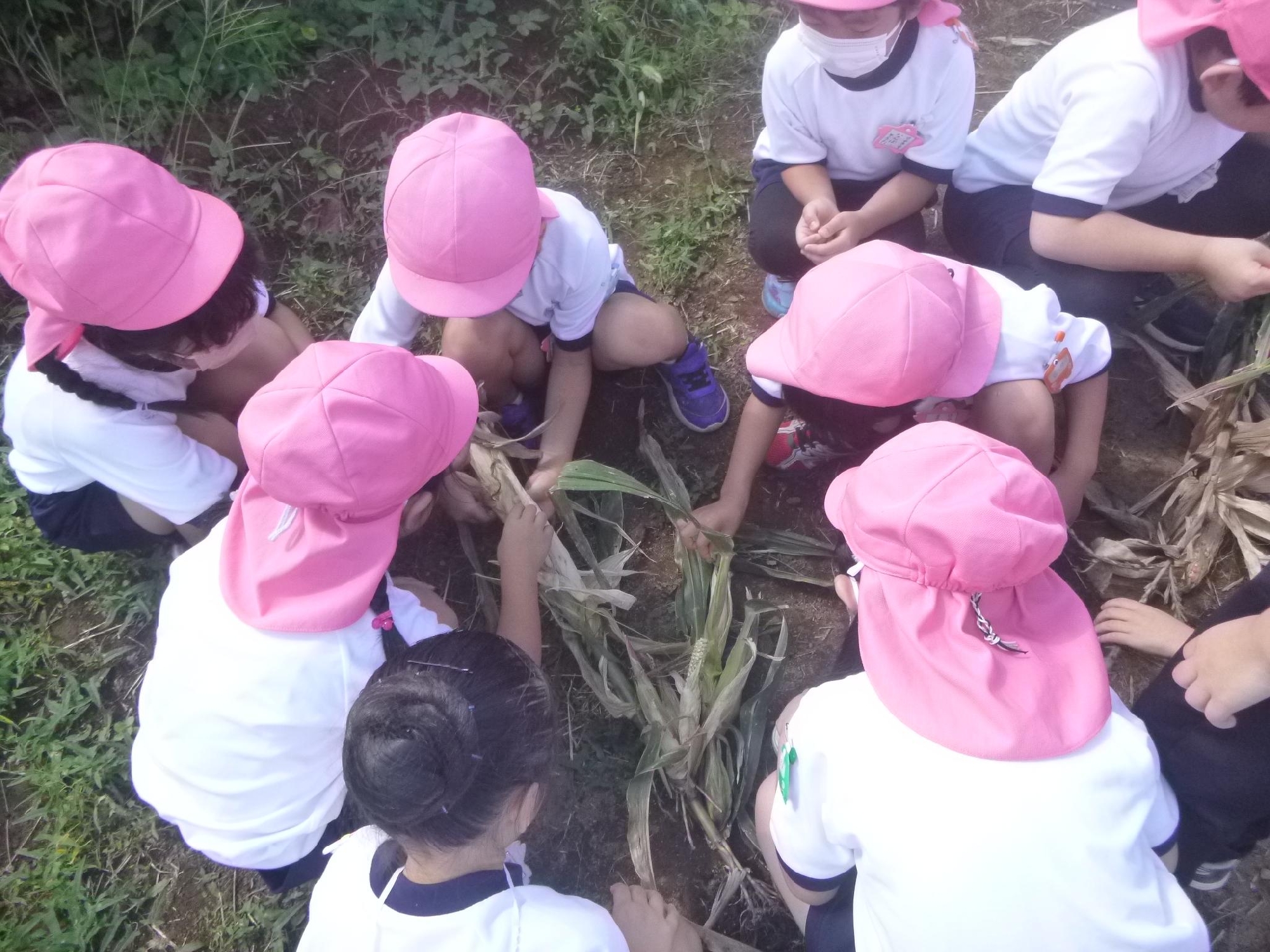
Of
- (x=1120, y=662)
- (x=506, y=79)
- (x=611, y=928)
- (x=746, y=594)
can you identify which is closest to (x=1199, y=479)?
(x=1120, y=662)

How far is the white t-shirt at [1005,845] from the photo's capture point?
109cm

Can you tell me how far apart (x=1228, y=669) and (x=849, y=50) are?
1.42 m

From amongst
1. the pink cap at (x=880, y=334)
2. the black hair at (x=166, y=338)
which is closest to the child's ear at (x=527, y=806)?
the pink cap at (x=880, y=334)

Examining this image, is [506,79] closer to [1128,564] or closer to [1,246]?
[1,246]

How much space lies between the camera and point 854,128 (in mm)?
1968

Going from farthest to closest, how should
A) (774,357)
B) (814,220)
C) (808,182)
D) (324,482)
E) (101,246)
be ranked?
(808,182), (814,220), (774,357), (101,246), (324,482)

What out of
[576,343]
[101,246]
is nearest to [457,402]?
[576,343]

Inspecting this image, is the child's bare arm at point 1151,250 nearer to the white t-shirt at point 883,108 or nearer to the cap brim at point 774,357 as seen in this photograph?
the white t-shirt at point 883,108

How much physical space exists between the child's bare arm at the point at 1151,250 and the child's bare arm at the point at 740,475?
29.6 inches

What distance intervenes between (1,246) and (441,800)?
1.28 m

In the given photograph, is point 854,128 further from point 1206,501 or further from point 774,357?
point 1206,501

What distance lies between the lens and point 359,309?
2391mm

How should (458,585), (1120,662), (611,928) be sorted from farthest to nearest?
(458,585)
(1120,662)
(611,928)

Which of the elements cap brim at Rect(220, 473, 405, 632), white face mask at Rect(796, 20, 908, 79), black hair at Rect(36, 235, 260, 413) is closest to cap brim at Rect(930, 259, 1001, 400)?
white face mask at Rect(796, 20, 908, 79)
